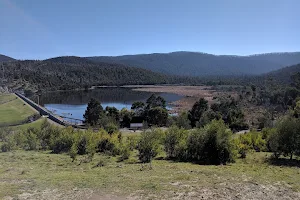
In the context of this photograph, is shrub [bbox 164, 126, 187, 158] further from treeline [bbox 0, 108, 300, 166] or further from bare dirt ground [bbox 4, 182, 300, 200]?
bare dirt ground [bbox 4, 182, 300, 200]

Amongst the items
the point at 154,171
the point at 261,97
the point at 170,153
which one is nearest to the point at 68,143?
the point at 170,153

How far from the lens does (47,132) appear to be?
35.7m

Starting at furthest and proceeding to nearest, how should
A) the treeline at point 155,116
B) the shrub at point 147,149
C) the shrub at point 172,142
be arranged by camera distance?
the treeline at point 155,116 < the shrub at point 172,142 < the shrub at point 147,149

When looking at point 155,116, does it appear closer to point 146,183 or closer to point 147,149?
point 147,149

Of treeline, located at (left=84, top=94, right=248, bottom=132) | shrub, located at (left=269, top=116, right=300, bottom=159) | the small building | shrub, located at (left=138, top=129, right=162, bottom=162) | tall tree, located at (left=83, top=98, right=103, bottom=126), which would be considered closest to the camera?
shrub, located at (left=138, top=129, right=162, bottom=162)

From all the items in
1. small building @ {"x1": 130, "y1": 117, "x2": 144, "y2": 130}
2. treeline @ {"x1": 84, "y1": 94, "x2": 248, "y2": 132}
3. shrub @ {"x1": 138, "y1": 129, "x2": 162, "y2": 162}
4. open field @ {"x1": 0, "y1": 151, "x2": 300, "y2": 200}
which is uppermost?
open field @ {"x1": 0, "y1": 151, "x2": 300, "y2": 200}

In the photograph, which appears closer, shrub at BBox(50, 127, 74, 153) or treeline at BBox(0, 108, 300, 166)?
treeline at BBox(0, 108, 300, 166)

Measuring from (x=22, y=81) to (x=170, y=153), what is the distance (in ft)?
542

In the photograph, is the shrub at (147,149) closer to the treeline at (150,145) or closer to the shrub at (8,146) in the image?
the treeline at (150,145)

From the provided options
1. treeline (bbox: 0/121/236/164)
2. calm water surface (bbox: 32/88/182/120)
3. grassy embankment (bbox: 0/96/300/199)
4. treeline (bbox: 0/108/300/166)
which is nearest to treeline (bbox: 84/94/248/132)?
calm water surface (bbox: 32/88/182/120)

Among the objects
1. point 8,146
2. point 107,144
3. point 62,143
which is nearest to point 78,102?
point 62,143

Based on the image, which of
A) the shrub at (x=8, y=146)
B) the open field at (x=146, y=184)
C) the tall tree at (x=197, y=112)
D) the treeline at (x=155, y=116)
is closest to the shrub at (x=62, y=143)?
the shrub at (x=8, y=146)

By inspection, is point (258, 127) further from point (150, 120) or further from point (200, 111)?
point (150, 120)

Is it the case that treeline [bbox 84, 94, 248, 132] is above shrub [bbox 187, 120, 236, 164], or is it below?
below
